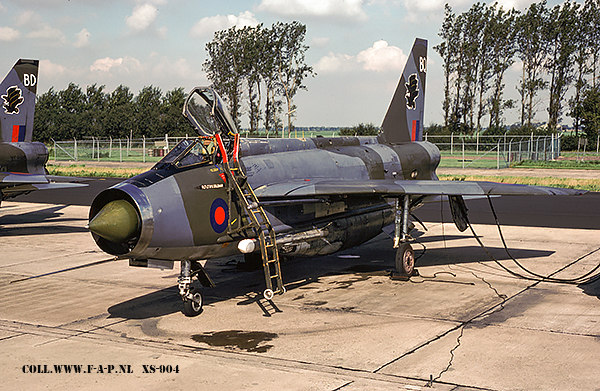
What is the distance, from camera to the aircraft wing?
34.7ft

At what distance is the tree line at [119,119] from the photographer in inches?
3248

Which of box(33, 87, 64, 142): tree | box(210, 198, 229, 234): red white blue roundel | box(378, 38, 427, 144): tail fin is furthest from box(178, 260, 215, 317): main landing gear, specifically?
box(33, 87, 64, 142): tree

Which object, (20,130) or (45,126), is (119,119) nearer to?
(45,126)

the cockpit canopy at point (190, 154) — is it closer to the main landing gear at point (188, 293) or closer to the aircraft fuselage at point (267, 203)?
the aircraft fuselage at point (267, 203)

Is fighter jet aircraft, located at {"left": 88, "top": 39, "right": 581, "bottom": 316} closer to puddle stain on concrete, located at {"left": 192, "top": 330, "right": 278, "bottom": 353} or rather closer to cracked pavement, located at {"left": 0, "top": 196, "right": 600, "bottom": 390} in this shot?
cracked pavement, located at {"left": 0, "top": 196, "right": 600, "bottom": 390}

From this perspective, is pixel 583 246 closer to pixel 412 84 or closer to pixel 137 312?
pixel 412 84

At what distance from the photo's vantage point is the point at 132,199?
858 centimetres

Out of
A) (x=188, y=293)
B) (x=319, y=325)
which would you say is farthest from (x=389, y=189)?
(x=188, y=293)

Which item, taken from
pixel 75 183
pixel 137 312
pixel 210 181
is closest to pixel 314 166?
pixel 210 181

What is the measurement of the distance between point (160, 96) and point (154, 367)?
10343 cm

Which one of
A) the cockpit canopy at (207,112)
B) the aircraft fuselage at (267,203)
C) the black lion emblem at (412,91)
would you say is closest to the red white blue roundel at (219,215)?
the aircraft fuselage at (267,203)

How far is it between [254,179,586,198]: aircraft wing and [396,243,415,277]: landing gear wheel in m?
1.54

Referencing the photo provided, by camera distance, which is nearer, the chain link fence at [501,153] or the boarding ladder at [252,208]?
the boarding ladder at [252,208]

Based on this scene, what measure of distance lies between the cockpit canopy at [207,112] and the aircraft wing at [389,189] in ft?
4.40
